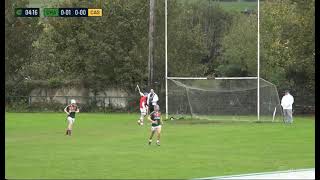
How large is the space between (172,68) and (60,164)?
31.2 meters

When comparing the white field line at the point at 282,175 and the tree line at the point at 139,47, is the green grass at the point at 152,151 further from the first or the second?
the tree line at the point at 139,47

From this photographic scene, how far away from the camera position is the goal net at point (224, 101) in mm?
41750

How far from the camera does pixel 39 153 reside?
22.3 metres

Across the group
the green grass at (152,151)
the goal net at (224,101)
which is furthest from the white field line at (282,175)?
the goal net at (224,101)

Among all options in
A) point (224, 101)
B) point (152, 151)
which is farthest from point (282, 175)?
point (224, 101)

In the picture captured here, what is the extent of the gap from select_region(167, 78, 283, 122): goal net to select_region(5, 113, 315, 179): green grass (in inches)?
230

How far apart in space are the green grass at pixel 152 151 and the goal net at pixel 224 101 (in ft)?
19.2

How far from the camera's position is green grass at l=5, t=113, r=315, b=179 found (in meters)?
18.0

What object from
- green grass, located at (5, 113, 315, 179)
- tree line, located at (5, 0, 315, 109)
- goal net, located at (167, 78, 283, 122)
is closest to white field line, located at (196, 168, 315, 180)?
green grass, located at (5, 113, 315, 179)

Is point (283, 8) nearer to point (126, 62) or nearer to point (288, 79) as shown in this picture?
point (288, 79)

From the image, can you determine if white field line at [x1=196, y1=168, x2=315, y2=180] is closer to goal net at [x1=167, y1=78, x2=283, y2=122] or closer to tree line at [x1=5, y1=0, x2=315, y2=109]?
goal net at [x1=167, y1=78, x2=283, y2=122]

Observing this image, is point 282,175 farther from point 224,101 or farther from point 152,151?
point 224,101

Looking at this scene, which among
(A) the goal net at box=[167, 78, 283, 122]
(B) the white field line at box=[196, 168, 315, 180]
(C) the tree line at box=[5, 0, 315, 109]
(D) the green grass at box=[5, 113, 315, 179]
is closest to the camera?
(B) the white field line at box=[196, 168, 315, 180]
